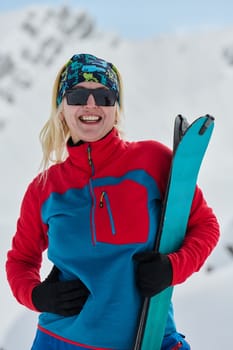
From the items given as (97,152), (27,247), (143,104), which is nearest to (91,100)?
(97,152)

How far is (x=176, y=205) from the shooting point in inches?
74.9

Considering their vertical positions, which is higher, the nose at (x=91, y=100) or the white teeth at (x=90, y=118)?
the nose at (x=91, y=100)

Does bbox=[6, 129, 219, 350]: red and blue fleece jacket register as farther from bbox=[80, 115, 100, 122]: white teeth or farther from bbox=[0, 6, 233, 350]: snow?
bbox=[0, 6, 233, 350]: snow

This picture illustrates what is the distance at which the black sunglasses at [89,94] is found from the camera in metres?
2.03

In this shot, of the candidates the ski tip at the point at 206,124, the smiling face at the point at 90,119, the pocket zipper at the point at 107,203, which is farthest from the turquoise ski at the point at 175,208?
the smiling face at the point at 90,119

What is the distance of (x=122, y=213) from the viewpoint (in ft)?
6.21

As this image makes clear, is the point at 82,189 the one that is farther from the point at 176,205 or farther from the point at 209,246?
the point at 209,246

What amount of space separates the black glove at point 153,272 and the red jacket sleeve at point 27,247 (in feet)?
1.52

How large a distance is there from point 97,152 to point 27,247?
1.60 ft

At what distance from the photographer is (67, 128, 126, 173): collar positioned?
6.63ft

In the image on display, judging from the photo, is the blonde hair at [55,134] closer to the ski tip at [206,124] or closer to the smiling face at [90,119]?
the smiling face at [90,119]

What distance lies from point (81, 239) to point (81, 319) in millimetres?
284

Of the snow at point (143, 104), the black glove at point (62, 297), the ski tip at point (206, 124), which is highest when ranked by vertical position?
the ski tip at point (206, 124)

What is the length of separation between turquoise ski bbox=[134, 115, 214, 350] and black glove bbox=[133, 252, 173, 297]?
68mm
